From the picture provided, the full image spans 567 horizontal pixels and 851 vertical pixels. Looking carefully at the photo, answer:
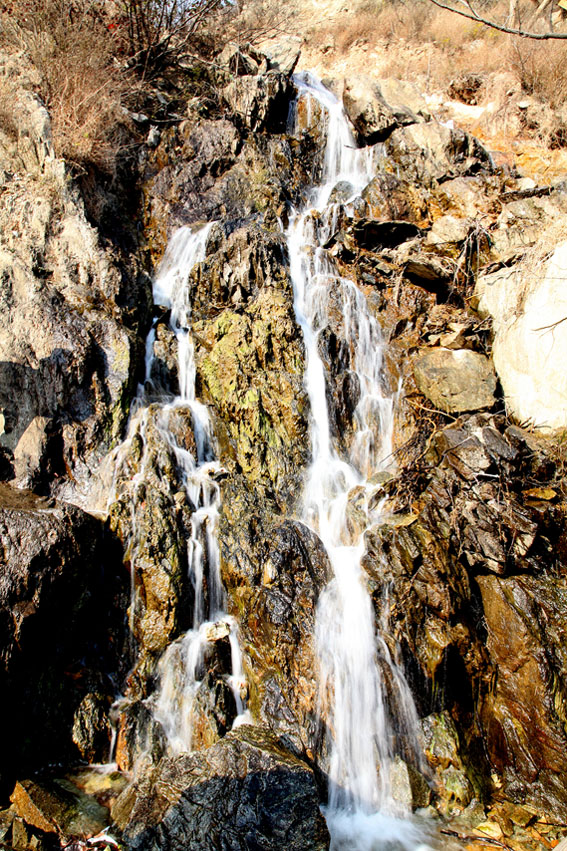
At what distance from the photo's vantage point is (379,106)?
37.9ft

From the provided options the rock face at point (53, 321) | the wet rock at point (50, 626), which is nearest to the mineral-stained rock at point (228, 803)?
the wet rock at point (50, 626)

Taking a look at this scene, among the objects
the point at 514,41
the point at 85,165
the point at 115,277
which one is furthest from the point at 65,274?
the point at 514,41

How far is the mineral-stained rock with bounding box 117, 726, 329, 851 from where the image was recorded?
3629 mm

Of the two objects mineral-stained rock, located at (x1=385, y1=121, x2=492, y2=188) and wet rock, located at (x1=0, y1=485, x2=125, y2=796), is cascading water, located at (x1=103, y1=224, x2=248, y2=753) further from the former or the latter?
mineral-stained rock, located at (x1=385, y1=121, x2=492, y2=188)

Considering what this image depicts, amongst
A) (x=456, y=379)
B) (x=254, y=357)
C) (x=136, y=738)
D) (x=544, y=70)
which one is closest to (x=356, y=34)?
(x=544, y=70)

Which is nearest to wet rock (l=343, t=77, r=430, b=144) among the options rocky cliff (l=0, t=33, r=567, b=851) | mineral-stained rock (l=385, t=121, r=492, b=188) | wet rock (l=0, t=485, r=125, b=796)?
mineral-stained rock (l=385, t=121, r=492, b=188)

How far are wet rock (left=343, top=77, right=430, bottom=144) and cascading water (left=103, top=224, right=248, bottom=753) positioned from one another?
216 inches

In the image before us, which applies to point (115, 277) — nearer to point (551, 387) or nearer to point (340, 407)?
point (340, 407)

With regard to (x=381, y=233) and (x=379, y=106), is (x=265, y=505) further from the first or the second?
(x=379, y=106)

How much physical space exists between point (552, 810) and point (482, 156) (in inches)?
459

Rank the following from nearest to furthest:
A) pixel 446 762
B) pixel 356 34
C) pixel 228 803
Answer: pixel 228 803 → pixel 446 762 → pixel 356 34

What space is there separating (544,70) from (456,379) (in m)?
9.79

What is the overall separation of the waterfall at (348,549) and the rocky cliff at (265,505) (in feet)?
0.46

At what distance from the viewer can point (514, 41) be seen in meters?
13.0
